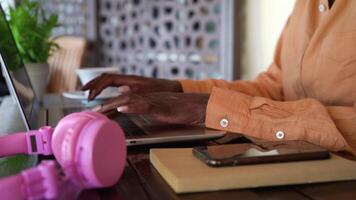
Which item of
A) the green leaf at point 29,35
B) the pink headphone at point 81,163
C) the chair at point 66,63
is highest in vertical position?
the green leaf at point 29,35

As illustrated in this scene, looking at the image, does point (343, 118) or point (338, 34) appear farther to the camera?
point (338, 34)

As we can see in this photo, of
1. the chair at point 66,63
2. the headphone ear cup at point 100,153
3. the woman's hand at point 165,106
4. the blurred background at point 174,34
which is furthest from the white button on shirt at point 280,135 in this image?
the blurred background at point 174,34

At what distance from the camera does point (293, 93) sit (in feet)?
3.13

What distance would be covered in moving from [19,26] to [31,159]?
0.82 m

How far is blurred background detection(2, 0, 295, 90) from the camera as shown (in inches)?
104

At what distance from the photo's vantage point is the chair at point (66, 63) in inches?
91.0

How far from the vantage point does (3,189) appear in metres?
0.36

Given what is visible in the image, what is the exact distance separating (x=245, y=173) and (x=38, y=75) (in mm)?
937

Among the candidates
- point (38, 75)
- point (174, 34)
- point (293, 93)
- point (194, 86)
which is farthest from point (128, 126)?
point (174, 34)

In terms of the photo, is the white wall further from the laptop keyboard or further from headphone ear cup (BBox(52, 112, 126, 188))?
headphone ear cup (BBox(52, 112, 126, 188))

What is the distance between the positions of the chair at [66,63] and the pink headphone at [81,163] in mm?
1798

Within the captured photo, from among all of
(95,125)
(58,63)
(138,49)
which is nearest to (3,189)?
(95,125)

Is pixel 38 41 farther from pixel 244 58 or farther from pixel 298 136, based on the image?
pixel 244 58

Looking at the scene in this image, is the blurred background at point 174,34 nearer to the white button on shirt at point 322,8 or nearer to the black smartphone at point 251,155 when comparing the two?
the white button on shirt at point 322,8
